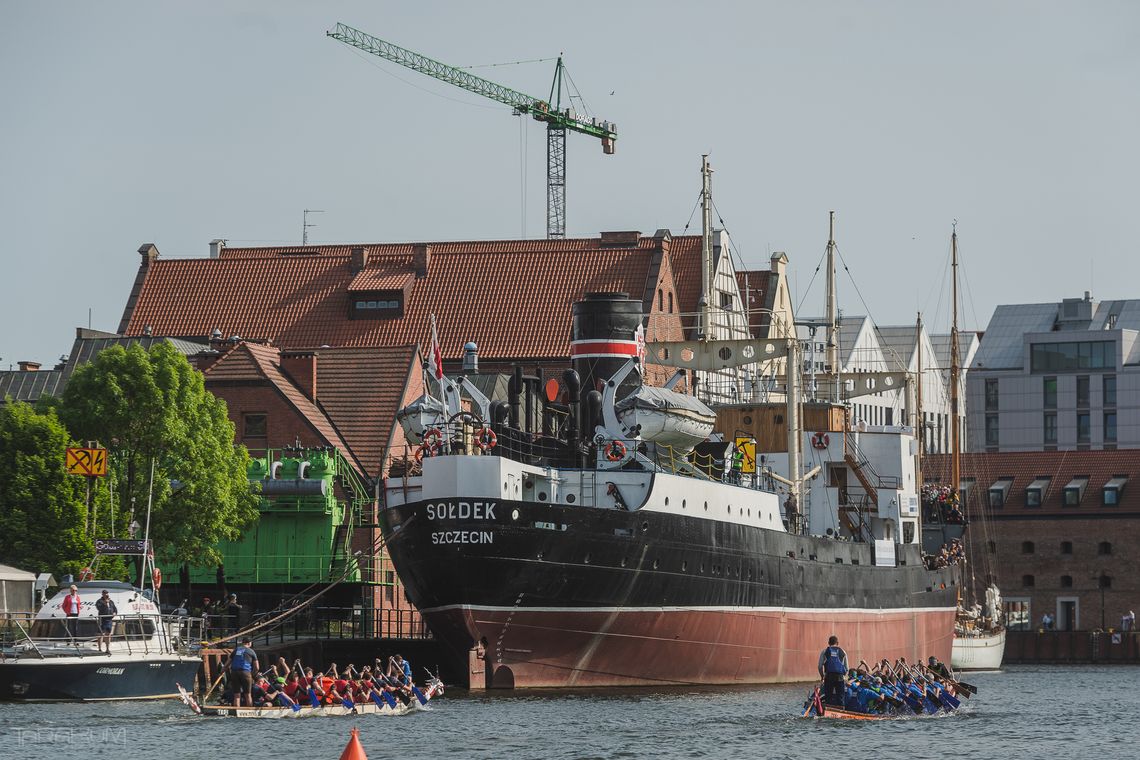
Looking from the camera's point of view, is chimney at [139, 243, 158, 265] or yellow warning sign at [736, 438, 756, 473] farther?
chimney at [139, 243, 158, 265]

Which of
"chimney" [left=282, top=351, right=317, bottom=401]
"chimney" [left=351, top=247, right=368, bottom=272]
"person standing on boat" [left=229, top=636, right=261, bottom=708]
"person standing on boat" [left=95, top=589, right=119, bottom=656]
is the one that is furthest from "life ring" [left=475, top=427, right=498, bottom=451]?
"chimney" [left=351, top=247, right=368, bottom=272]

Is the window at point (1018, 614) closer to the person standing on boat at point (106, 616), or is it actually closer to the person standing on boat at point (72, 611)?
the person standing on boat at point (106, 616)

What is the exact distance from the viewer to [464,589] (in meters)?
54.2

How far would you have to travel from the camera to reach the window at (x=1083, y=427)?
149375 mm

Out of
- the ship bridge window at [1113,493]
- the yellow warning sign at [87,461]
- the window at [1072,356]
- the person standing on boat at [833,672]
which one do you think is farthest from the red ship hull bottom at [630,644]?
the window at [1072,356]

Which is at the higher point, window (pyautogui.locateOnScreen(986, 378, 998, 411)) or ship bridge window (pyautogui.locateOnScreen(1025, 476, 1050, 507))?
window (pyautogui.locateOnScreen(986, 378, 998, 411))

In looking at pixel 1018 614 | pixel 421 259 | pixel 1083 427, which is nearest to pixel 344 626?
pixel 421 259

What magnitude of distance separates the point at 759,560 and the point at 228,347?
28.4 metres

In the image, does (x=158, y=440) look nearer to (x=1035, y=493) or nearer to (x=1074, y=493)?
(x=1074, y=493)

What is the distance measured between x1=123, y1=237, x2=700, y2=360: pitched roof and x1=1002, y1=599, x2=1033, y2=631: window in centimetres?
3150

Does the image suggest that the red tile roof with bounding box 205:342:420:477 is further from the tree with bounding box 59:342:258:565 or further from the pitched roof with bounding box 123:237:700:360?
the tree with bounding box 59:342:258:565

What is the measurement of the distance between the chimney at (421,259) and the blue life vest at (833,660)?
46.9m

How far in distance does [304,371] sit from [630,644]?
25.7 metres

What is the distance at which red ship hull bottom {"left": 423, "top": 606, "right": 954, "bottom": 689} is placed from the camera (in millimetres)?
54750
